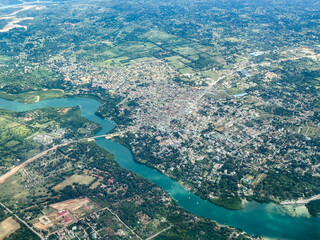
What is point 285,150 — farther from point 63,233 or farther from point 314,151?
point 63,233

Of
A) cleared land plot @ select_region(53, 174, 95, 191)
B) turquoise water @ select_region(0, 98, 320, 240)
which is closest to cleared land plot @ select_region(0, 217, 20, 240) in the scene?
cleared land plot @ select_region(53, 174, 95, 191)

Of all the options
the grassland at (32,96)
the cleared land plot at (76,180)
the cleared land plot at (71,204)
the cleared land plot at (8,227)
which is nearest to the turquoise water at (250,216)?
the cleared land plot at (76,180)

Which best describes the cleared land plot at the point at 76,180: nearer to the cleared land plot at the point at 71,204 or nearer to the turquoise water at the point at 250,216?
the cleared land plot at the point at 71,204

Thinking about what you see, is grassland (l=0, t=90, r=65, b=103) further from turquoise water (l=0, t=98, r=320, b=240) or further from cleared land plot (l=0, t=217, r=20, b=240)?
cleared land plot (l=0, t=217, r=20, b=240)

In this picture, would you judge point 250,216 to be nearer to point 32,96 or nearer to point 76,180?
point 76,180

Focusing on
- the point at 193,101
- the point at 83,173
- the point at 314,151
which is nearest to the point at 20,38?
the point at 193,101
